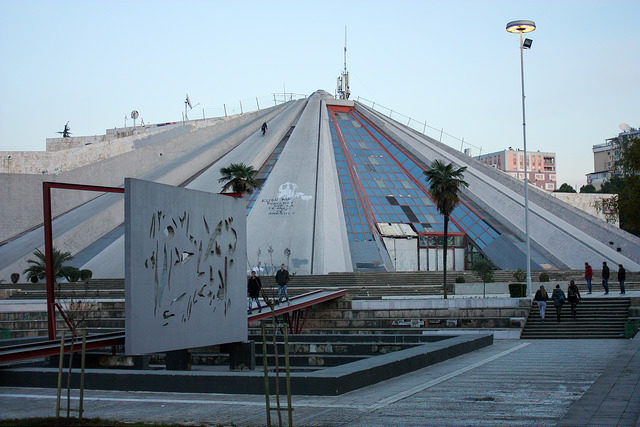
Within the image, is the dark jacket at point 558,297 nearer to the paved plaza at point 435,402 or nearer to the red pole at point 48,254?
the paved plaza at point 435,402

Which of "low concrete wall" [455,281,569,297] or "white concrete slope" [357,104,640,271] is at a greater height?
"white concrete slope" [357,104,640,271]

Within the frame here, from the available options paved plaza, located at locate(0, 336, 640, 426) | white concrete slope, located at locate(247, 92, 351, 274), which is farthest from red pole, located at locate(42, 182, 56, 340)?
white concrete slope, located at locate(247, 92, 351, 274)

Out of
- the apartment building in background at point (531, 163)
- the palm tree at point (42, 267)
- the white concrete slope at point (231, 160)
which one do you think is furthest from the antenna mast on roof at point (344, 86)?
the apartment building in background at point (531, 163)

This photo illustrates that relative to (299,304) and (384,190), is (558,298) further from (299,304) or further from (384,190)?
(384,190)

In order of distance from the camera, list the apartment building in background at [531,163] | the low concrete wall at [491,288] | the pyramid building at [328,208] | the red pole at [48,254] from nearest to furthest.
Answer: the red pole at [48,254] < the low concrete wall at [491,288] < the pyramid building at [328,208] < the apartment building in background at [531,163]

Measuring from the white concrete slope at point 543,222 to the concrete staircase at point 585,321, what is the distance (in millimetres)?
14327

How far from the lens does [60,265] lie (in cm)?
3547

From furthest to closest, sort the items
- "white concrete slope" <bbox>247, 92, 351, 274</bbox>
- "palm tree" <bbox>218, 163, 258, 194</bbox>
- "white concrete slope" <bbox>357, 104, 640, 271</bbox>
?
1. "white concrete slope" <bbox>357, 104, 640, 271</bbox>
2. "white concrete slope" <bbox>247, 92, 351, 274</bbox>
3. "palm tree" <bbox>218, 163, 258, 194</bbox>

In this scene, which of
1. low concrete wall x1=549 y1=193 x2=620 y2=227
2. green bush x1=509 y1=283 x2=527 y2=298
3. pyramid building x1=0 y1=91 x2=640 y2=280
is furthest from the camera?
low concrete wall x1=549 y1=193 x2=620 y2=227

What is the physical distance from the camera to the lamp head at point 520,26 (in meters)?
25.7

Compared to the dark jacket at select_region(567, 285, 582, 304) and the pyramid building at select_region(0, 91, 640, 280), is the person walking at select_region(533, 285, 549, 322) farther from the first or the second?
the pyramid building at select_region(0, 91, 640, 280)

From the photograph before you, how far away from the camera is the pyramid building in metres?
39.2

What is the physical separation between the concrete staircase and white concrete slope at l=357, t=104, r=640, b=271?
47.0ft

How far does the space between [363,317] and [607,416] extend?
54.6ft
